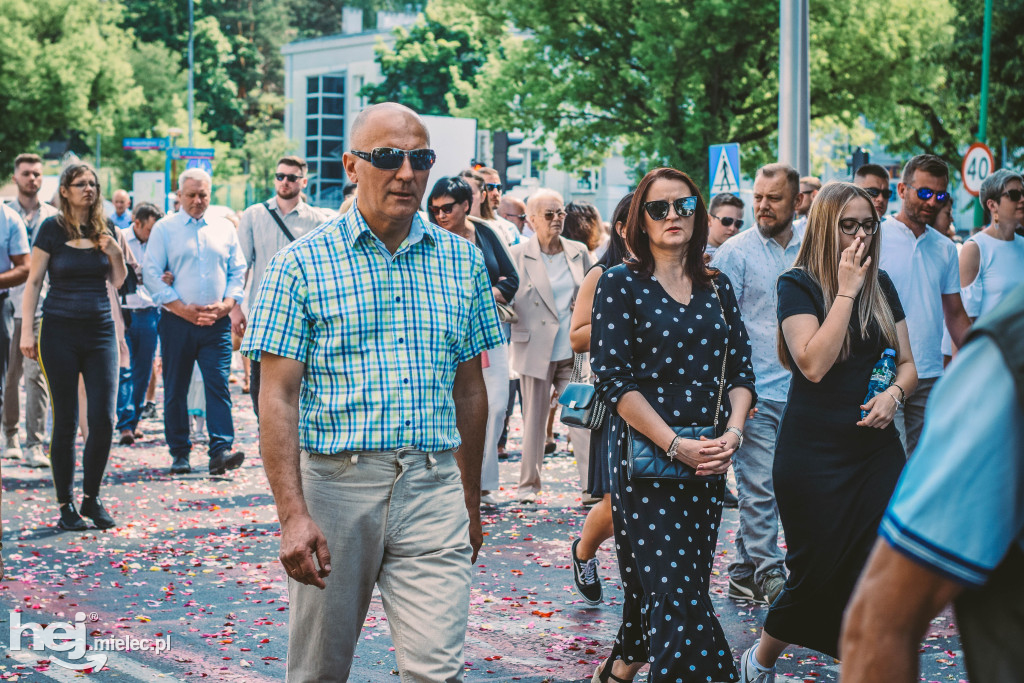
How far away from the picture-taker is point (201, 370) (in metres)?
10.7

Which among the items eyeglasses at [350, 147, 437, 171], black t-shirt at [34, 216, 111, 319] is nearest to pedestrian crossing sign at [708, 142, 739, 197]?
black t-shirt at [34, 216, 111, 319]

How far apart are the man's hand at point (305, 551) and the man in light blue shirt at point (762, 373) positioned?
3.69 m

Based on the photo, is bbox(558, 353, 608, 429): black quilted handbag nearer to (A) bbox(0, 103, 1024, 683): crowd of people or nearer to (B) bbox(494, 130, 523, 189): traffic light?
(A) bbox(0, 103, 1024, 683): crowd of people

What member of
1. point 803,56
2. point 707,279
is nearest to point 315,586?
point 707,279

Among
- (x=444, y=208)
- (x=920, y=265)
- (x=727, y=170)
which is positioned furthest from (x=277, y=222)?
(x=727, y=170)

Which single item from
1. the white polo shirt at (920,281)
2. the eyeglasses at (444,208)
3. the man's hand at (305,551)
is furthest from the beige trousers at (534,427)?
the man's hand at (305,551)

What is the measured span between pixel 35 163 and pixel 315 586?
318 inches

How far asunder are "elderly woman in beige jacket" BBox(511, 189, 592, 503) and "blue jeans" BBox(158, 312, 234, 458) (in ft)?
8.23

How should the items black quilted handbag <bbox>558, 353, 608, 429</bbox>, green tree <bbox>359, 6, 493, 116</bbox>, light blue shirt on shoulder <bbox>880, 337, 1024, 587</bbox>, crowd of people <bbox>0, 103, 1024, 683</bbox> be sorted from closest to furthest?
light blue shirt on shoulder <bbox>880, 337, 1024, 587</bbox> → crowd of people <bbox>0, 103, 1024, 683</bbox> → black quilted handbag <bbox>558, 353, 608, 429</bbox> → green tree <bbox>359, 6, 493, 116</bbox>

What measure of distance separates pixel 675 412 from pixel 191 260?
687cm

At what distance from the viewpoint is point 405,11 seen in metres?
93.9

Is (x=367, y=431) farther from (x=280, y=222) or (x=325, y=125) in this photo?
(x=325, y=125)

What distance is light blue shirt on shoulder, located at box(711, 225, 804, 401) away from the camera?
22.4 feet

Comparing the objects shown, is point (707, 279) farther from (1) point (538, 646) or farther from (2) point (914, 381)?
(1) point (538, 646)
